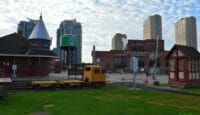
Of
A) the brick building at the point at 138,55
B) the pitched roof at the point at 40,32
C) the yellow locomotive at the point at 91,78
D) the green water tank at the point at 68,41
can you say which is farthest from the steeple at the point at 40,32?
the brick building at the point at 138,55

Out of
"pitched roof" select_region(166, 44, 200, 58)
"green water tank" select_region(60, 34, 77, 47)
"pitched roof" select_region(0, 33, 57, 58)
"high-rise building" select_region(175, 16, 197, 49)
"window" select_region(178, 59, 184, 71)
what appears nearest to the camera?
"pitched roof" select_region(166, 44, 200, 58)

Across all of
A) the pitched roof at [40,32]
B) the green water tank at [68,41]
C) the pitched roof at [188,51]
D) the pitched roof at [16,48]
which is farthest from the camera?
the pitched roof at [40,32]

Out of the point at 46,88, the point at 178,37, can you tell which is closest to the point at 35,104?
the point at 46,88

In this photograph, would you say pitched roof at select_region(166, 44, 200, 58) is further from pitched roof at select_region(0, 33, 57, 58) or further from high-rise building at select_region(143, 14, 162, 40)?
high-rise building at select_region(143, 14, 162, 40)

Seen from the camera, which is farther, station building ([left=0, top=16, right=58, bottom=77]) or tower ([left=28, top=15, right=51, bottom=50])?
tower ([left=28, top=15, right=51, bottom=50])

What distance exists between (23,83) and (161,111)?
67.3 feet

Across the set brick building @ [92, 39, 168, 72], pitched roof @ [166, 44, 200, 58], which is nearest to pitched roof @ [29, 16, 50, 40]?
pitched roof @ [166, 44, 200, 58]

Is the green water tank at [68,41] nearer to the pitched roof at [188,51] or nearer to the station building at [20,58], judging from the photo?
the station building at [20,58]

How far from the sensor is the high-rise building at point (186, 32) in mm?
102125

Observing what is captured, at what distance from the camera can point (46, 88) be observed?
102 feet

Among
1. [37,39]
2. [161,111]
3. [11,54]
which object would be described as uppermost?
[37,39]

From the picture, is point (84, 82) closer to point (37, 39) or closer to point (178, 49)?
point (178, 49)

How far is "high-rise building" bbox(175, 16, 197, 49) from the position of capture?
102125mm

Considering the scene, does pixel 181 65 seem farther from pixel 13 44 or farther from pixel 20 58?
pixel 13 44
